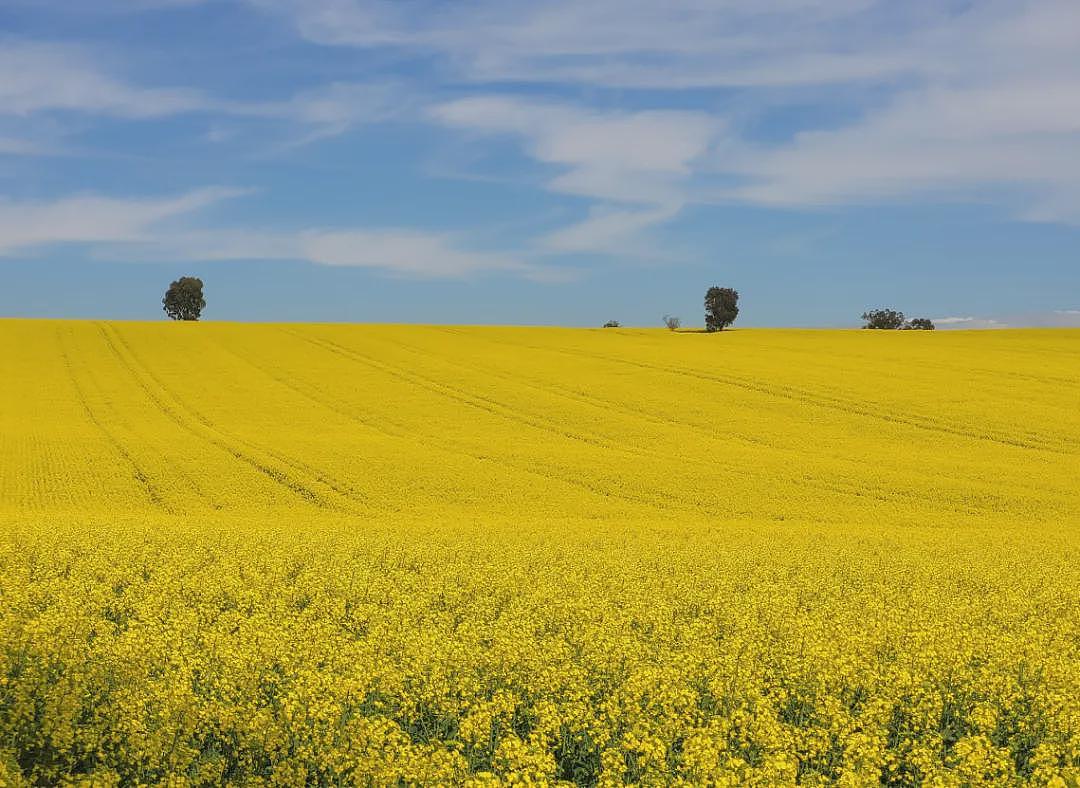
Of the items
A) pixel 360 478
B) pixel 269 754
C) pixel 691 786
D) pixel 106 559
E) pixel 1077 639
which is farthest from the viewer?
pixel 360 478

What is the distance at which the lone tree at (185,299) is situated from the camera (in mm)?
114838

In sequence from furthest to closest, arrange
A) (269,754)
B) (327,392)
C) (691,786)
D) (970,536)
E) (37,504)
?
1. (327,392)
2. (37,504)
3. (970,536)
4. (269,754)
5. (691,786)

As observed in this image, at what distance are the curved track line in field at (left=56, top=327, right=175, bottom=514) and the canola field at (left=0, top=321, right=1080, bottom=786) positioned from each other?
0.50 feet

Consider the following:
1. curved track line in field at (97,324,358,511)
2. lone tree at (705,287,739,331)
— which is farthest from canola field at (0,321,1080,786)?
lone tree at (705,287,739,331)

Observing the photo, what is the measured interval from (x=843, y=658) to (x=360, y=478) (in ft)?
70.9

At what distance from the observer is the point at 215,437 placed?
3559cm

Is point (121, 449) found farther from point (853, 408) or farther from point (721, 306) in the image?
point (721, 306)

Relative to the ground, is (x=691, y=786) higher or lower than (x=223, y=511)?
higher

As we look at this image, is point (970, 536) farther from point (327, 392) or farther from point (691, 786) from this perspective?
point (327, 392)

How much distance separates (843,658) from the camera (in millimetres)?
9234

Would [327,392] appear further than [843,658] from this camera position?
Yes

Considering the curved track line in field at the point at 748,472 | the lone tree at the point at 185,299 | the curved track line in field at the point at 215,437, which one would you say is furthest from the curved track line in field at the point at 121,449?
the lone tree at the point at 185,299

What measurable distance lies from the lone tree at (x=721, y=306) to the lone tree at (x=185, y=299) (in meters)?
59.5

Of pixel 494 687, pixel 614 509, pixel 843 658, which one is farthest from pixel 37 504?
pixel 843 658
